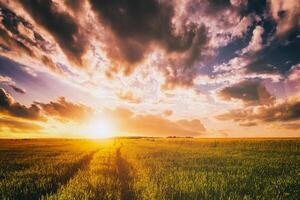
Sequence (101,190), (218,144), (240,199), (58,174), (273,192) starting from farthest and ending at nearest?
(218,144), (58,174), (101,190), (273,192), (240,199)

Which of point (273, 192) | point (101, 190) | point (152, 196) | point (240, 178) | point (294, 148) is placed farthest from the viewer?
point (294, 148)

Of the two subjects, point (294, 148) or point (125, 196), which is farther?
point (294, 148)

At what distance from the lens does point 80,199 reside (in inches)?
276

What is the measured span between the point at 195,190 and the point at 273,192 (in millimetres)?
2863

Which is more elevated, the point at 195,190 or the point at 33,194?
the point at 195,190

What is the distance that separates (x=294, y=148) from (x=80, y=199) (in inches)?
1234

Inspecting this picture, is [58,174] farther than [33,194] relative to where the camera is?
Yes

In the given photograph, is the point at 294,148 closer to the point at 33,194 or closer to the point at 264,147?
the point at 264,147

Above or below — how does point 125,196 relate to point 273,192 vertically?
Result: below

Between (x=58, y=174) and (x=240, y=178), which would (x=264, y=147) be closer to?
(x=240, y=178)

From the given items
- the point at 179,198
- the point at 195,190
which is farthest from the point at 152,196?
the point at 195,190

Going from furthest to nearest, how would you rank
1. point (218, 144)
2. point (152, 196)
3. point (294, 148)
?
point (218, 144)
point (294, 148)
point (152, 196)

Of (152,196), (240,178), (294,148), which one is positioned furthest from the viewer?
(294,148)

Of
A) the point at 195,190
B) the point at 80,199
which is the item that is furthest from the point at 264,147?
the point at 80,199
